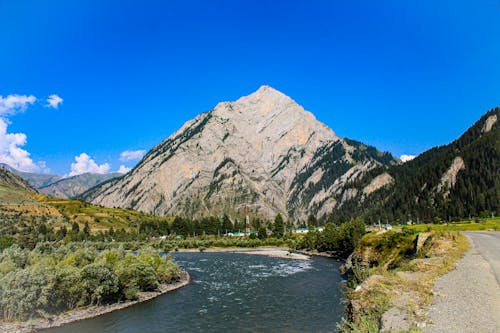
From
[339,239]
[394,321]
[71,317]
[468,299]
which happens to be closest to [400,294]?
[468,299]

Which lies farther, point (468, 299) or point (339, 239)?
point (339, 239)

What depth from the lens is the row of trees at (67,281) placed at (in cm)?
4388

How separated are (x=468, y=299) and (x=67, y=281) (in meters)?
49.3

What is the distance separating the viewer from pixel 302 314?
1734 inches

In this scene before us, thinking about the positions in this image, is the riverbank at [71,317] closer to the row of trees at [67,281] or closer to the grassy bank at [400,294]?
the row of trees at [67,281]

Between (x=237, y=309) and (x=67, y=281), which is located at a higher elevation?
(x=67, y=281)

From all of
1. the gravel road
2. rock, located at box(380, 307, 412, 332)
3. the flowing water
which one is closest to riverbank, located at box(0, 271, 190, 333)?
the flowing water

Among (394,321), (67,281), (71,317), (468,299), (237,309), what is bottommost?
(237,309)

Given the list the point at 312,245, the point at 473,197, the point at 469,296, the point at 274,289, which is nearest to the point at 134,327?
the point at 274,289

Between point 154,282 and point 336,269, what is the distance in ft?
148

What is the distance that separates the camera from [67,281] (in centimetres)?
4862

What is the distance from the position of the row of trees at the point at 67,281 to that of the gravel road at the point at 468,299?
46.6 m

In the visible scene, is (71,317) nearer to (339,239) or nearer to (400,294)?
(400,294)

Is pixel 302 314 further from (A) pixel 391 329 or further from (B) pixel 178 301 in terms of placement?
(A) pixel 391 329
